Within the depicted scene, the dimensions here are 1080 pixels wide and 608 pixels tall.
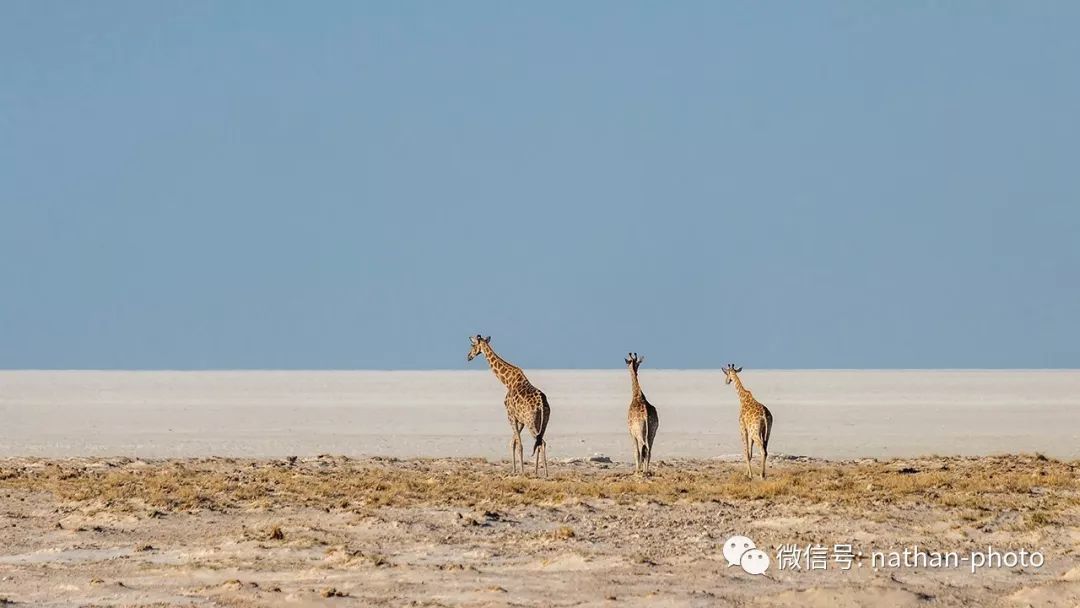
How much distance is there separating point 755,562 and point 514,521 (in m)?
3.77

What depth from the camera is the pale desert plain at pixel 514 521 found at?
13.4m

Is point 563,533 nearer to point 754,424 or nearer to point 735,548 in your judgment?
point 735,548

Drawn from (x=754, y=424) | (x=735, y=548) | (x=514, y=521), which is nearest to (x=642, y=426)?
(x=754, y=424)

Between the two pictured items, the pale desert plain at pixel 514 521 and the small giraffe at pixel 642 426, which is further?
the small giraffe at pixel 642 426

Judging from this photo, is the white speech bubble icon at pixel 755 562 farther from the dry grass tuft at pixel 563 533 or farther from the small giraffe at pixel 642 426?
the small giraffe at pixel 642 426

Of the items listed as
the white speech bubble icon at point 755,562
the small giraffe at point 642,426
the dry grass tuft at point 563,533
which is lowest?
the white speech bubble icon at point 755,562

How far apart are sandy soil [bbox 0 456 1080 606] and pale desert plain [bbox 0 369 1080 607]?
4cm

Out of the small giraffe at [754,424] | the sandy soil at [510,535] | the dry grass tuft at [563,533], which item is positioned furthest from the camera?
the small giraffe at [754,424]

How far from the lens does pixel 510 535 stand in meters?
16.4

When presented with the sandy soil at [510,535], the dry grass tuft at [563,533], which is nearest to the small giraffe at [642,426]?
Answer: the sandy soil at [510,535]

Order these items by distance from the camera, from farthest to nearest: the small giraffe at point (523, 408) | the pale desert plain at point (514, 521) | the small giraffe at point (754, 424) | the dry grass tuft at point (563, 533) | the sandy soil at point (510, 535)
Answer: the small giraffe at point (523, 408)
the small giraffe at point (754, 424)
the dry grass tuft at point (563, 533)
the pale desert plain at point (514, 521)
the sandy soil at point (510, 535)

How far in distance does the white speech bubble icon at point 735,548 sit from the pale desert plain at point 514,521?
0.10 m

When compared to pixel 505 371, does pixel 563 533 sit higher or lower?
lower

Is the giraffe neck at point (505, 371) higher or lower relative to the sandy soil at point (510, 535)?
higher
